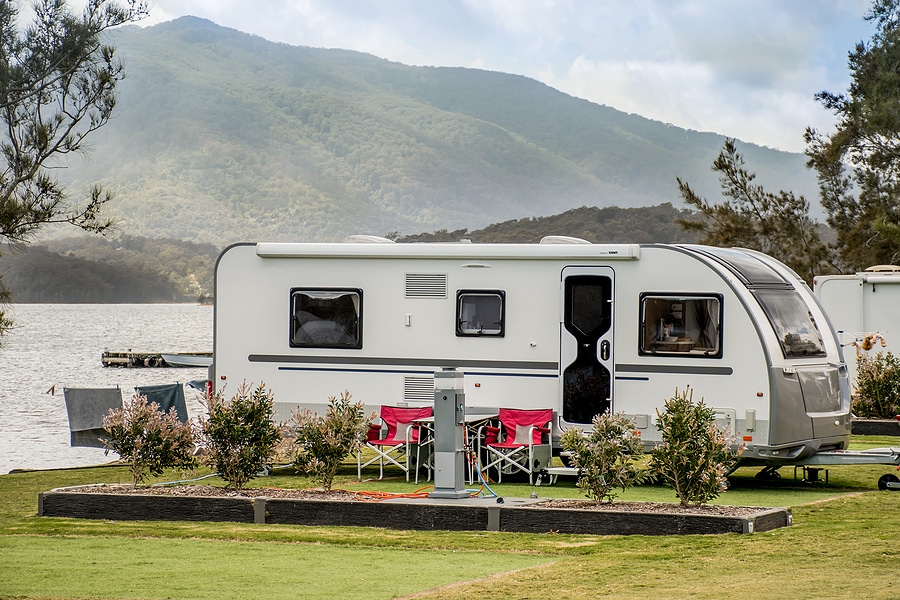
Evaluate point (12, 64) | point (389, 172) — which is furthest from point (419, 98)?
point (12, 64)

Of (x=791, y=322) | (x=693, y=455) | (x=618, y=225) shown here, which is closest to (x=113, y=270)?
(x=618, y=225)

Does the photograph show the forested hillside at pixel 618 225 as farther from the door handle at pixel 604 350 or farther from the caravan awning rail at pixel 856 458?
the caravan awning rail at pixel 856 458

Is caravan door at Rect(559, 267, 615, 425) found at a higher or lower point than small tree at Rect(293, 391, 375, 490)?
higher

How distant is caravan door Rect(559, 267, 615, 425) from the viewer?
1159 cm

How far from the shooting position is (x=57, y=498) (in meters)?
9.73

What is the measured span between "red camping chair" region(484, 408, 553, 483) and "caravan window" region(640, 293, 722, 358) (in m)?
1.20

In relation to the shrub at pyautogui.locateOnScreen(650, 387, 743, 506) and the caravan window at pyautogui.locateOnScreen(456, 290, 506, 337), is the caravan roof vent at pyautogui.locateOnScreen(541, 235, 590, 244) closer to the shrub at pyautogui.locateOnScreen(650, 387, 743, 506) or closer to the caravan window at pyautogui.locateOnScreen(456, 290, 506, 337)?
the caravan window at pyautogui.locateOnScreen(456, 290, 506, 337)

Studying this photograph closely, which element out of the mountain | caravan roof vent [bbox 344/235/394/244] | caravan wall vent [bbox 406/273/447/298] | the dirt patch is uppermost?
the mountain

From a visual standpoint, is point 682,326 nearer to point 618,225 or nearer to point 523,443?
point 523,443

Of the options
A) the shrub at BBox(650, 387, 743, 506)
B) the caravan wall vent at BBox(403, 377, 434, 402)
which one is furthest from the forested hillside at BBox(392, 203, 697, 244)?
the shrub at BBox(650, 387, 743, 506)

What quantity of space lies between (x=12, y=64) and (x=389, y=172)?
13340cm

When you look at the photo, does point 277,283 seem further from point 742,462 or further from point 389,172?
point 389,172

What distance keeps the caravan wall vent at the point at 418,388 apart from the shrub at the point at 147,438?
2789mm

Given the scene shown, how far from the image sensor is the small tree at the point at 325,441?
9.84 metres
